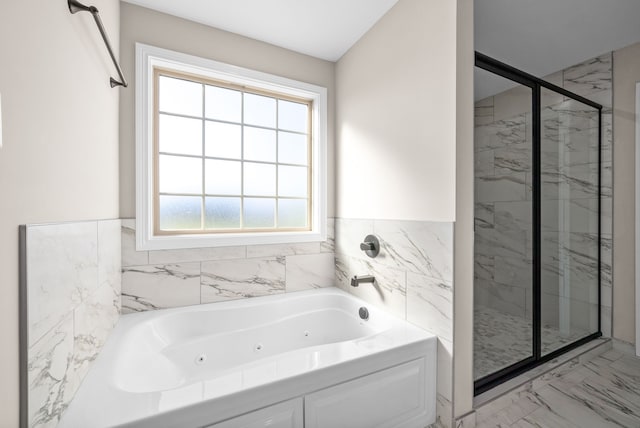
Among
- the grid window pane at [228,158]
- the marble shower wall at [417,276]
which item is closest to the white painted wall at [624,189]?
the marble shower wall at [417,276]

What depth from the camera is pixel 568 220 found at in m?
2.26

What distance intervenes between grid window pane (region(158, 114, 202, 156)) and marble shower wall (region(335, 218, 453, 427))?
133 centimetres

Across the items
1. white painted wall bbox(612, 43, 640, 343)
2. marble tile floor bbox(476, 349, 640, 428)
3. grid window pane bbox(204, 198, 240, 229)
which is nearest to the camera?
marble tile floor bbox(476, 349, 640, 428)

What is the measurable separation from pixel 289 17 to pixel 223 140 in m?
0.97

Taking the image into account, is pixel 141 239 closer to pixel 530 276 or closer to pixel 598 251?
pixel 530 276

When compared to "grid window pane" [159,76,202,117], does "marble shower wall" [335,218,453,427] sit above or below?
below

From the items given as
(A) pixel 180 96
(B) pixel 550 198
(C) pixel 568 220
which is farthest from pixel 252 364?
(C) pixel 568 220

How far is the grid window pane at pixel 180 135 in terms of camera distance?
1.96 meters

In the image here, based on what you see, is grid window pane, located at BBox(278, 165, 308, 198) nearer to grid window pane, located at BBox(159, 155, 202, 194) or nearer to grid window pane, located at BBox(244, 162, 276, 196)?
grid window pane, located at BBox(244, 162, 276, 196)

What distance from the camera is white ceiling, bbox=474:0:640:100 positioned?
1782 mm

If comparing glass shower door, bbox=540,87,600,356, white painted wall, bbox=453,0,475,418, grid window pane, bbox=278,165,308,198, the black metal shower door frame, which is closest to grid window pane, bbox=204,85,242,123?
grid window pane, bbox=278,165,308,198

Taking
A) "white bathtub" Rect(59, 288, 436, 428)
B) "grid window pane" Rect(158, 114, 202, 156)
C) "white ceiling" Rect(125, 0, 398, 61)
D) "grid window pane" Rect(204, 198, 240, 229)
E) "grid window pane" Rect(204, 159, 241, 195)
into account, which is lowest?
"white bathtub" Rect(59, 288, 436, 428)

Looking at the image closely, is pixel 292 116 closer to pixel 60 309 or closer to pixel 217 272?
pixel 217 272

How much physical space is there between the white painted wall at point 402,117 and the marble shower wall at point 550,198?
0.80 meters
